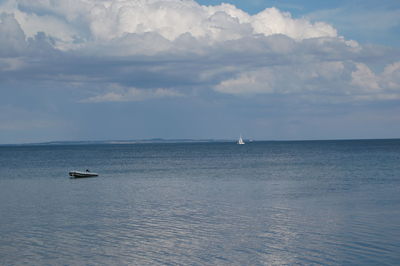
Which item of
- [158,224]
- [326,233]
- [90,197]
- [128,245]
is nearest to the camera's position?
[128,245]

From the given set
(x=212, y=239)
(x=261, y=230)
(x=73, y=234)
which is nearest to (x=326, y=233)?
(x=261, y=230)

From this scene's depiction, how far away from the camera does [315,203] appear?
1596 inches

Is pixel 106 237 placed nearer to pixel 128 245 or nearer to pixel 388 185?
pixel 128 245

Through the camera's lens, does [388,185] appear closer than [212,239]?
No

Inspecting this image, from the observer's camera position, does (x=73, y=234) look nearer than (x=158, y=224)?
Yes

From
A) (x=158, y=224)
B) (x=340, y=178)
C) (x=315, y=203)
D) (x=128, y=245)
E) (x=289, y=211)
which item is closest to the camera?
(x=128, y=245)

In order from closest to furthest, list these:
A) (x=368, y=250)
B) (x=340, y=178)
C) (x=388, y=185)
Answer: (x=368, y=250) < (x=388, y=185) < (x=340, y=178)

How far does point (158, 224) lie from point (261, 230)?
7.18 meters

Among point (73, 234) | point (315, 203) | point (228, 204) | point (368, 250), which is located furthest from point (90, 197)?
point (368, 250)

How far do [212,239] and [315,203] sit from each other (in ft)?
53.3

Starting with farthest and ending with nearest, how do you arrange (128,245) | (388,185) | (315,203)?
(388,185) → (315,203) → (128,245)

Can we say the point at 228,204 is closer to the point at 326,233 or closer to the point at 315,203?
the point at 315,203

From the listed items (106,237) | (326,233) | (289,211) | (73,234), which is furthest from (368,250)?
(73,234)

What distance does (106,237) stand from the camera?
28344mm
